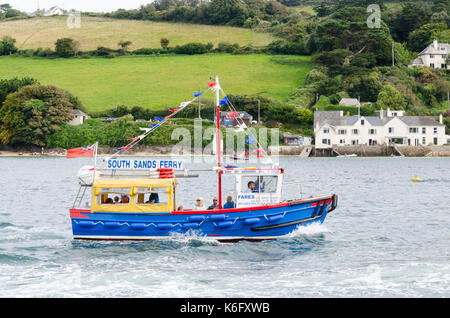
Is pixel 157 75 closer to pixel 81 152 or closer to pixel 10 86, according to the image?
pixel 10 86

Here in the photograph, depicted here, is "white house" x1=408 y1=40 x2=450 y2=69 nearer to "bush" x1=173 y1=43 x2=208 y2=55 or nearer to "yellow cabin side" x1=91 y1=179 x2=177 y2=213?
"bush" x1=173 y1=43 x2=208 y2=55

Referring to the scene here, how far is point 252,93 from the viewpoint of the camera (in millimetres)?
134375

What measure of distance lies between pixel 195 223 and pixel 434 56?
143 metres

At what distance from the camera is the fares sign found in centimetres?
2300

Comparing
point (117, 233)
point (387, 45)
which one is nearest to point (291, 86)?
point (387, 45)

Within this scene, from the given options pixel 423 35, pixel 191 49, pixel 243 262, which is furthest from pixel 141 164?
pixel 423 35

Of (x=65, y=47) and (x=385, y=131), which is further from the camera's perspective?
(x=65, y=47)

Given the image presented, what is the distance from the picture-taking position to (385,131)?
11062 cm

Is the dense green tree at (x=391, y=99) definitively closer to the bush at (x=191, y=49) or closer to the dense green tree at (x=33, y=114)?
the bush at (x=191, y=49)

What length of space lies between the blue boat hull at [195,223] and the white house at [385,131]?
286 feet

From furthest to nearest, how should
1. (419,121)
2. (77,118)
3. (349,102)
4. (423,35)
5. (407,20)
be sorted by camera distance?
1. (407,20)
2. (423,35)
3. (349,102)
4. (77,118)
5. (419,121)

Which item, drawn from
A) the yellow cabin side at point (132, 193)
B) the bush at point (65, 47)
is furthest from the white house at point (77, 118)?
the yellow cabin side at point (132, 193)

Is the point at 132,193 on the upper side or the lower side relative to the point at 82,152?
lower

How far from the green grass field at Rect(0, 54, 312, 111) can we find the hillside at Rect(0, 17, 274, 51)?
11026 millimetres
